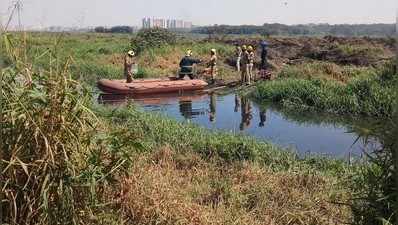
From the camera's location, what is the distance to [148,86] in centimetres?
1631

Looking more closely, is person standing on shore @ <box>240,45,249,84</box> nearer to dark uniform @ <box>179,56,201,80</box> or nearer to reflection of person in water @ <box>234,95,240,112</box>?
reflection of person in water @ <box>234,95,240,112</box>

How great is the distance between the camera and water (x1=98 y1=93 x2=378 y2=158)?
10984 mm

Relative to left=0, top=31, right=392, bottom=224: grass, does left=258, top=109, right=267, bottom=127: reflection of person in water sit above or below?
below

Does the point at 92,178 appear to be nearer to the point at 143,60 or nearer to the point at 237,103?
the point at 237,103

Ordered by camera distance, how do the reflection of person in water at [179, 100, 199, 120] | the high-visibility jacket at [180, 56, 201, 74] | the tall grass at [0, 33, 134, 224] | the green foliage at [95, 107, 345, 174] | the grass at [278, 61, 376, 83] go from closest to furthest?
1. the tall grass at [0, 33, 134, 224]
2. the green foliage at [95, 107, 345, 174]
3. the reflection of person in water at [179, 100, 199, 120]
4. the grass at [278, 61, 376, 83]
5. the high-visibility jacket at [180, 56, 201, 74]

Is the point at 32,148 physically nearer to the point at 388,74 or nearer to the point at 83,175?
the point at 83,175

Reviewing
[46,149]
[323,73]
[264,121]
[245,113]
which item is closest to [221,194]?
[46,149]

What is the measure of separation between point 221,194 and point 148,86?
35.6 feet

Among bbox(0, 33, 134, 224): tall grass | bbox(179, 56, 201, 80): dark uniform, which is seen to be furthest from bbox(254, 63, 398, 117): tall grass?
bbox(0, 33, 134, 224): tall grass

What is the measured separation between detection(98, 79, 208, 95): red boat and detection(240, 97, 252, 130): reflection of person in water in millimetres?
1795

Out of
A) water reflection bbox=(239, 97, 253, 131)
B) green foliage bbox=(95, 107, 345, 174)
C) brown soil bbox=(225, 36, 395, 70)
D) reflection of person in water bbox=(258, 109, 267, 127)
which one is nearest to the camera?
green foliage bbox=(95, 107, 345, 174)

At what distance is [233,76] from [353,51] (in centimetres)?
720

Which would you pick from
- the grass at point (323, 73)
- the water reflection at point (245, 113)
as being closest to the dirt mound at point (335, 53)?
the grass at point (323, 73)

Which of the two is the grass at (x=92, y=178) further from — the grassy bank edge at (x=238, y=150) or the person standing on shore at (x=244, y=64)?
the person standing on shore at (x=244, y=64)
